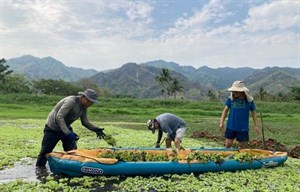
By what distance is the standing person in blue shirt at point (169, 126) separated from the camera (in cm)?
1073

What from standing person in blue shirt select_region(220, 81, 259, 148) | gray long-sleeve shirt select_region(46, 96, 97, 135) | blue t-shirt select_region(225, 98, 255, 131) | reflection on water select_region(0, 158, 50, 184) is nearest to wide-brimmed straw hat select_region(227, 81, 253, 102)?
standing person in blue shirt select_region(220, 81, 259, 148)

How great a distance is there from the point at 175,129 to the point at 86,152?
266cm

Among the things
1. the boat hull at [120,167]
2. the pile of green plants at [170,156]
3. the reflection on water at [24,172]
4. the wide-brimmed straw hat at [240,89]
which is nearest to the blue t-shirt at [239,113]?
the wide-brimmed straw hat at [240,89]

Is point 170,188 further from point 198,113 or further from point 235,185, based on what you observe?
point 198,113

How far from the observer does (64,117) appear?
9781mm

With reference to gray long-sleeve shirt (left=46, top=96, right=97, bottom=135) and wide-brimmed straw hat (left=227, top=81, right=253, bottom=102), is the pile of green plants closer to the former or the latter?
gray long-sleeve shirt (left=46, top=96, right=97, bottom=135)

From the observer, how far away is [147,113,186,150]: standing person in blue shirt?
423 inches

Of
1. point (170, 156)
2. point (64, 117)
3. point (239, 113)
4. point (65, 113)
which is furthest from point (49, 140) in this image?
point (239, 113)

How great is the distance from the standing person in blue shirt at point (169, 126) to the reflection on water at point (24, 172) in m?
3.06

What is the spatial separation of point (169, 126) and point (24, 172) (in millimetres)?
4066

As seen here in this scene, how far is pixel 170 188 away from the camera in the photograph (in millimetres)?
8430

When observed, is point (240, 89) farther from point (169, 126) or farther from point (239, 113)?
point (169, 126)

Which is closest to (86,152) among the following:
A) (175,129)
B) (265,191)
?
(175,129)

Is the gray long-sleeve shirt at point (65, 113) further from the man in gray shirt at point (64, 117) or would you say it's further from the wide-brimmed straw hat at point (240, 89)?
the wide-brimmed straw hat at point (240, 89)
